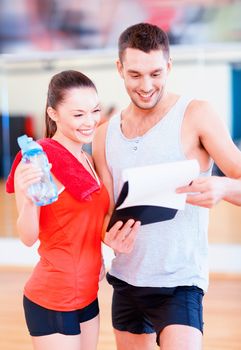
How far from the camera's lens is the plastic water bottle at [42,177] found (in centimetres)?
174

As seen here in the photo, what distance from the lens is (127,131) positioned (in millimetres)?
2250

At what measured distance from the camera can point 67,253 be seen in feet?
6.45

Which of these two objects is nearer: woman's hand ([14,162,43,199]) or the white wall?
woman's hand ([14,162,43,199])

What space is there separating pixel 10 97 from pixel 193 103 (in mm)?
4776

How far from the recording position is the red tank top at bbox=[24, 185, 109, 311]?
1.95m

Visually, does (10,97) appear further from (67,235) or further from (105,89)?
(67,235)

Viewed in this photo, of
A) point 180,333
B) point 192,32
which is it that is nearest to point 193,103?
point 180,333

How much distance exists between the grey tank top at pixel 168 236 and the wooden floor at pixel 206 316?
4.86ft

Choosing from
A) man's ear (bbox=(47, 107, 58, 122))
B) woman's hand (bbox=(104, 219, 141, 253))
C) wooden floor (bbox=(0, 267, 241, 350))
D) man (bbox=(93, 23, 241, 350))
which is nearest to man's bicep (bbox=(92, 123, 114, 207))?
man (bbox=(93, 23, 241, 350))

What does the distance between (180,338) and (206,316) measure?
6.82ft

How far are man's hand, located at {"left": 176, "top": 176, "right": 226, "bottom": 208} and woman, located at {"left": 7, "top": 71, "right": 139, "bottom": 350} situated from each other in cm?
23

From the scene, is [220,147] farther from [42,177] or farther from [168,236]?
[42,177]

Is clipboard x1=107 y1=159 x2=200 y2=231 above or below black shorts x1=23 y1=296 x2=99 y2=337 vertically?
above

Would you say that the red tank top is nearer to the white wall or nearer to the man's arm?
the man's arm
